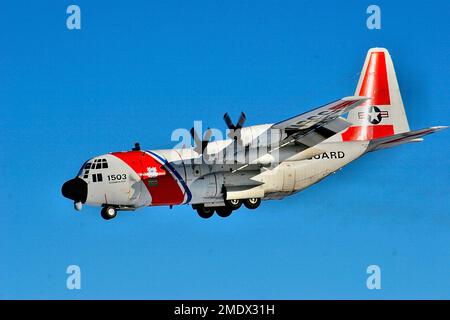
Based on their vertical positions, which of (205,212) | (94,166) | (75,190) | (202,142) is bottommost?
(205,212)

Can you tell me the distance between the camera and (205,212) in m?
32.4

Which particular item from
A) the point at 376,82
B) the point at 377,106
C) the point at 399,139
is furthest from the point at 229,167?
the point at 376,82

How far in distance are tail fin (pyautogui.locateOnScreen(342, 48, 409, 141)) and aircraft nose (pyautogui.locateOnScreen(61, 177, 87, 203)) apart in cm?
1006

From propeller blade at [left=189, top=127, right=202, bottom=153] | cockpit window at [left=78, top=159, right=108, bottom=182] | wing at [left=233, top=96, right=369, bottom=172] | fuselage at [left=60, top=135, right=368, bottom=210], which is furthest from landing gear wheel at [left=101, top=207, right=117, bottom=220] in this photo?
wing at [left=233, top=96, right=369, bottom=172]

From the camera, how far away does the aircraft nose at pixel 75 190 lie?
99.5 feet

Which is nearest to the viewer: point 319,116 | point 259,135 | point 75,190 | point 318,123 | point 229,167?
point 319,116

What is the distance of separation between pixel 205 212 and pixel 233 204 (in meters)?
1.18

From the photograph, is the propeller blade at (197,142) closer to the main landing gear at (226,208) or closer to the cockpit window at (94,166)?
the main landing gear at (226,208)

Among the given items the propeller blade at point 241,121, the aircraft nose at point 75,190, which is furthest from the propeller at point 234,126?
the aircraft nose at point 75,190

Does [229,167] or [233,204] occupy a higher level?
[229,167]

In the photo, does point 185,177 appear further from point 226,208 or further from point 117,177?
point 117,177

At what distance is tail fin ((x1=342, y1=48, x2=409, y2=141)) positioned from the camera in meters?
34.2

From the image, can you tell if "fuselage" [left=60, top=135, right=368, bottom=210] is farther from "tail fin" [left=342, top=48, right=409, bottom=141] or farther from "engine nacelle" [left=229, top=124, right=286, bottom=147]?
"tail fin" [left=342, top=48, right=409, bottom=141]

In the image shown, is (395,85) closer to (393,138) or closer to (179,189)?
(393,138)
